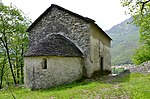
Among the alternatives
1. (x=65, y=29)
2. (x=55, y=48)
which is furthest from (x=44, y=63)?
(x=65, y=29)

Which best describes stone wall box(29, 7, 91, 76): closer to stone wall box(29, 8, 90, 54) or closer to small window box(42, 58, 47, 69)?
stone wall box(29, 8, 90, 54)

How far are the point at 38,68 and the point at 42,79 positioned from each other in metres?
1.09

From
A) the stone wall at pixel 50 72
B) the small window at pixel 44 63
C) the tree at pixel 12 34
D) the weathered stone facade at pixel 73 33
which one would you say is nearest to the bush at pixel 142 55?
the weathered stone facade at pixel 73 33

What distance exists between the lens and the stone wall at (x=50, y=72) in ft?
68.7

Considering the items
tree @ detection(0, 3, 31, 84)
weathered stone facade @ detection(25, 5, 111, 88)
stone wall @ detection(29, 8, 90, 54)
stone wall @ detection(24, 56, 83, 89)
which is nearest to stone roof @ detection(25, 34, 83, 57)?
stone wall @ detection(24, 56, 83, 89)

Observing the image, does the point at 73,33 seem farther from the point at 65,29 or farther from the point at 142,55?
the point at 142,55

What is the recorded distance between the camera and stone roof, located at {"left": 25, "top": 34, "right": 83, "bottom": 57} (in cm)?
2111

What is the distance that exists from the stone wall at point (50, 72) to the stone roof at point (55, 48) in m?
0.47

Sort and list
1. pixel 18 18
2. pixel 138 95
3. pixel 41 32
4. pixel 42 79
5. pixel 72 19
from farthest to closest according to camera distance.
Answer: pixel 18 18
pixel 41 32
pixel 72 19
pixel 42 79
pixel 138 95

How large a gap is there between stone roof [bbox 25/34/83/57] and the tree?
10.3m

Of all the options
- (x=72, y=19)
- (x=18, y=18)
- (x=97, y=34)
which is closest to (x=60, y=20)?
(x=72, y=19)

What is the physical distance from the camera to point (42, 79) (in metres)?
20.9

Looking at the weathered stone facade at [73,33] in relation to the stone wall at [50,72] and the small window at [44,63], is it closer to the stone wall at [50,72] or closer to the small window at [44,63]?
the stone wall at [50,72]

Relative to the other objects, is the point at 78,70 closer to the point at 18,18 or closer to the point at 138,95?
the point at 138,95
